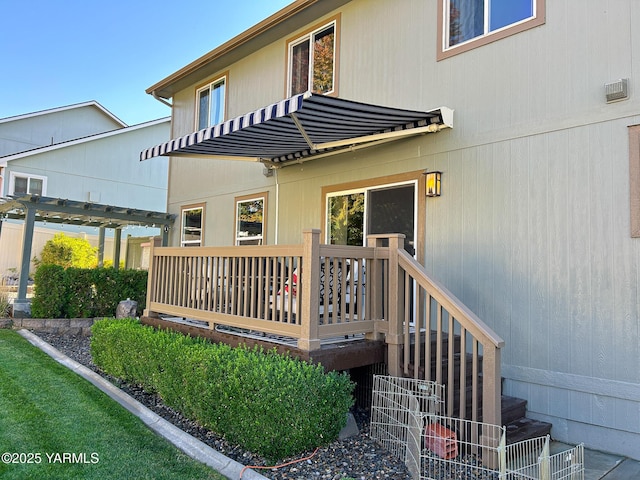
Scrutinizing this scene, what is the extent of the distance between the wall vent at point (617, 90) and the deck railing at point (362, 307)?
249 centimetres

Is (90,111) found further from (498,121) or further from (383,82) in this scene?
(498,121)

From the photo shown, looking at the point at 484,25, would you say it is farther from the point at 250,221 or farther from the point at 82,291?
the point at 82,291

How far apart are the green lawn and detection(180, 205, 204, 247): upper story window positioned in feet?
18.3

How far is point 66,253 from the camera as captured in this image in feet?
51.3

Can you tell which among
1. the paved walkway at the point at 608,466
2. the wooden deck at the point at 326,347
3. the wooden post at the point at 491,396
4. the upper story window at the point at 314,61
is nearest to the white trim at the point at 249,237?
the upper story window at the point at 314,61

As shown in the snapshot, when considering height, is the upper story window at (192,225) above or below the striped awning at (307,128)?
below

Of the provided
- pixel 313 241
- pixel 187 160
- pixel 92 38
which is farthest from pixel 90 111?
pixel 313 241

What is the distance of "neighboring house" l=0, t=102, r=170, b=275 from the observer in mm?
15163

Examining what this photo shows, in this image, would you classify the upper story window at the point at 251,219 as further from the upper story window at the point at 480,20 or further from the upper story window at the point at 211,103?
the upper story window at the point at 480,20

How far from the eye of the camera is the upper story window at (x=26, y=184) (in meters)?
14.6

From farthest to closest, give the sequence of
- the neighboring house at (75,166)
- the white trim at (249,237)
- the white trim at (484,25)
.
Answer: the neighboring house at (75,166) → the white trim at (249,237) → the white trim at (484,25)

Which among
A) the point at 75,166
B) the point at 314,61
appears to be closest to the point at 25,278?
the point at 314,61

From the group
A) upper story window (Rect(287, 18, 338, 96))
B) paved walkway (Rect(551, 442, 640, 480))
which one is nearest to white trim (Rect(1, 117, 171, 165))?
upper story window (Rect(287, 18, 338, 96))

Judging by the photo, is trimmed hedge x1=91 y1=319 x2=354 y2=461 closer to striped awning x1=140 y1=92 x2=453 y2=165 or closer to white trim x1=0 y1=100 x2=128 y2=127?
striped awning x1=140 y1=92 x2=453 y2=165
